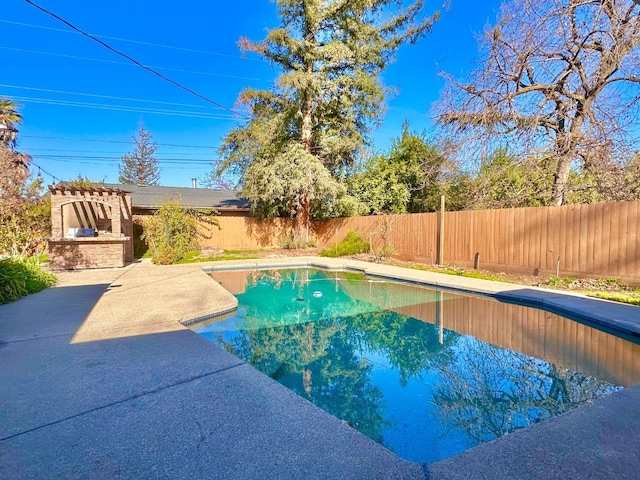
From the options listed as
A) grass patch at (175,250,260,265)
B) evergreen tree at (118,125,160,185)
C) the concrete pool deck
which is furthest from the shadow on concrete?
evergreen tree at (118,125,160,185)

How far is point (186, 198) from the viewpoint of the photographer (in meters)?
17.8

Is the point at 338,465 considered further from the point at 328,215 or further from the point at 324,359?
the point at 328,215

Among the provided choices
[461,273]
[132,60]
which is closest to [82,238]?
[132,60]

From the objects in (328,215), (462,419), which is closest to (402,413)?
(462,419)

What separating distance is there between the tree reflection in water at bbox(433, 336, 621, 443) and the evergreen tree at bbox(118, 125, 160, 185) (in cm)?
3723

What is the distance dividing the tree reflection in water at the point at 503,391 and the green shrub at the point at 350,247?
939 centimetres

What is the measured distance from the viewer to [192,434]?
2.13 metres

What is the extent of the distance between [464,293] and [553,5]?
7593mm

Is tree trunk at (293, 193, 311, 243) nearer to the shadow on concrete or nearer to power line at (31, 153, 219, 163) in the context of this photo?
power line at (31, 153, 219, 163)

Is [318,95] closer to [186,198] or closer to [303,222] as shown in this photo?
[303,222]

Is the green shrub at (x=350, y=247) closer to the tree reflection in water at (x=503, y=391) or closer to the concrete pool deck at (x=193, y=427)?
the tree reflection in water at (x=503, y=391)

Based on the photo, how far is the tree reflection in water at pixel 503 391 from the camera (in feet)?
9.23

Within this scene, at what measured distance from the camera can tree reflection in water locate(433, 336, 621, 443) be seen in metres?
2.81

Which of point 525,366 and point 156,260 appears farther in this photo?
point 156,260
